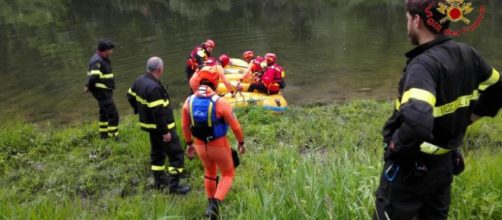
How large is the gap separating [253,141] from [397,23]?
16.6 metres

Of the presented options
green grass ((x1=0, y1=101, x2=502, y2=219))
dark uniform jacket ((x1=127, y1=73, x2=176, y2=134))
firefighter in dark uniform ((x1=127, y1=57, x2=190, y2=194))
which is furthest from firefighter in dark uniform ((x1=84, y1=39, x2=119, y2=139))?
dark uniform jacket ((x1=127, y1=73, x2=176, y2=134))

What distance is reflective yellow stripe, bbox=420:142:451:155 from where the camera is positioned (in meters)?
2.59

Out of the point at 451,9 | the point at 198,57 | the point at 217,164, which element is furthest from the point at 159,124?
the point at 198,57

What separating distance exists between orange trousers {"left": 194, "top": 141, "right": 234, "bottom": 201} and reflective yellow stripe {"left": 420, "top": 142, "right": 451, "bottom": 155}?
2.70 m

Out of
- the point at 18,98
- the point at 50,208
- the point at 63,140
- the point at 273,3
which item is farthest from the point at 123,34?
the point at 50,208

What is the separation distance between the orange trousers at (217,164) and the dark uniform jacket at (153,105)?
91 centimetres

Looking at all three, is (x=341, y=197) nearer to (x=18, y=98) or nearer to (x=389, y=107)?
(x=389, y=107)

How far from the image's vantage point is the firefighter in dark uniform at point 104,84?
306 inches

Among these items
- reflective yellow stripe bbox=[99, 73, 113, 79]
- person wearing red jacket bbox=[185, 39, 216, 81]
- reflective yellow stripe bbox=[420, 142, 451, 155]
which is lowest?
person wearing red jacket bbox=[185, 39, 216, 81]

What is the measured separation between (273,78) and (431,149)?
7.88 metres

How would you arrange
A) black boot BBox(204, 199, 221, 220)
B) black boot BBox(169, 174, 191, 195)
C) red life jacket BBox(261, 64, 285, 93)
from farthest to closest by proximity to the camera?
red life jacket BBox(261, 64, 285, 93) → black boot BBox(169, 174, 191, 195) → black boot BBox(204, 199, 221, 220)

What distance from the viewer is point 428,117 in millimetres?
2373

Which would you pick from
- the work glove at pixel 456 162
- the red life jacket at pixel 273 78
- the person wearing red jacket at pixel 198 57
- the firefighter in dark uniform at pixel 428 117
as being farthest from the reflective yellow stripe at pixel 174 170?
the person wearing red jacket at pixel 198 57

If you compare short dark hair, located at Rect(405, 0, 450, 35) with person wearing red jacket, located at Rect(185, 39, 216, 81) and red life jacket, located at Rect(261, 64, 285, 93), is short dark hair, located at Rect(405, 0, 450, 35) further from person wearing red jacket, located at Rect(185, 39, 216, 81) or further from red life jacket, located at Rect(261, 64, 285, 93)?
person wearing red jacket, located at Rect(185, 39, 216, 81)
